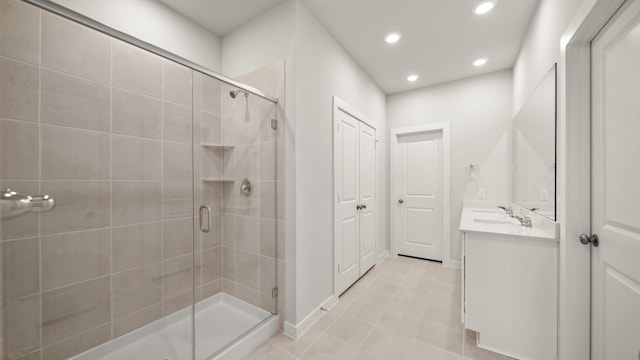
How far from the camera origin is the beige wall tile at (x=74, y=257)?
137 cm

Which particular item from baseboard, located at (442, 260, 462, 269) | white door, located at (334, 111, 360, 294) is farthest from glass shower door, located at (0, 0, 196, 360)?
baseboard, located at (442, 260, 462, 269)

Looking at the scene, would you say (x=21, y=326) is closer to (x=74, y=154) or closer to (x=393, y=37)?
(x=74, y=154)

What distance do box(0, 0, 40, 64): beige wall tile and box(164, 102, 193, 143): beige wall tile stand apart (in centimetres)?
65

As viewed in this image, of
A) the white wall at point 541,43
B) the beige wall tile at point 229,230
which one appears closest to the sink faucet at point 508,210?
the white wall at point 541,43

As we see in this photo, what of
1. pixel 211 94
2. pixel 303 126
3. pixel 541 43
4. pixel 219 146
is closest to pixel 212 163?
pixel 219 146

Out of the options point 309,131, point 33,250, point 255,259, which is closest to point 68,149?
point 33,250

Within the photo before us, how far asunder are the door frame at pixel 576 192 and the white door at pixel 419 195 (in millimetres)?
2268

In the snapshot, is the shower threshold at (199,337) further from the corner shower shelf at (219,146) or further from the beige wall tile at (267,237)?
the corner shower shelf at (219,146)

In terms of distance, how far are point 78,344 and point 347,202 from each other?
7.85ft

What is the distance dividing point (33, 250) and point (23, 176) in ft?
1.36

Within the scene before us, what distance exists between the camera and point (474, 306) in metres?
1.82

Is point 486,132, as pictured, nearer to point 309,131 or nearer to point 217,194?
point 309,131

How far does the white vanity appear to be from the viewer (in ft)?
5.19

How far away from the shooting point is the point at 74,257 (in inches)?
57.3
